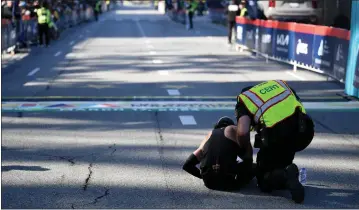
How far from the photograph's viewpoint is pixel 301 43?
18.2 meters

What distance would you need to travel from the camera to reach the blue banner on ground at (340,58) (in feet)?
46.9

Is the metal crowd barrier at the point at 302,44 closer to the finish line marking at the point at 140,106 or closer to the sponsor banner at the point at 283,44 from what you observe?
the sponsor banner at the point at 283,44

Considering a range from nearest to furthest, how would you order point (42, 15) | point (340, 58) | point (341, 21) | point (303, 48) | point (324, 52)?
1. point (340, 58)
2. point (324, 52)
3. point (303, 48)
4. point (341, 21)
5. point (42, 15)

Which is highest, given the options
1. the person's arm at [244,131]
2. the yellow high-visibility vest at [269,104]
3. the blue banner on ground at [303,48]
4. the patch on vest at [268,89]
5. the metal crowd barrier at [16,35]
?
the patch on vest at [268,89]

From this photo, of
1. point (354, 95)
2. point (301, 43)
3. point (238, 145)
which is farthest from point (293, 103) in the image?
point (301, 43)

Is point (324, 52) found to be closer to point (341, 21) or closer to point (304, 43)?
point (304, 43)

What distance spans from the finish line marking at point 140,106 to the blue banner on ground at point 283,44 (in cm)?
681

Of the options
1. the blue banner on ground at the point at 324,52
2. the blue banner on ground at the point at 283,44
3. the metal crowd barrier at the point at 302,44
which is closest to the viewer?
the metal crowd barrier at the point at 302,44

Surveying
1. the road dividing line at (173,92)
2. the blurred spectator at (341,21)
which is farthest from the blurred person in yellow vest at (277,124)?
the blurred spectator at (341,21)

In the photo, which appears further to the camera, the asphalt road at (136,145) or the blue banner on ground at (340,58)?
the blue banner on ground at (340,58)

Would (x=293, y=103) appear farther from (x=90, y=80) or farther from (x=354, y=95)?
(x=90, y=80)

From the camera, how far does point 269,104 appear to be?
622cm

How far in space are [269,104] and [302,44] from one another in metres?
12.3

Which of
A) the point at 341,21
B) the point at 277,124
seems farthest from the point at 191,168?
the point at 341,21
